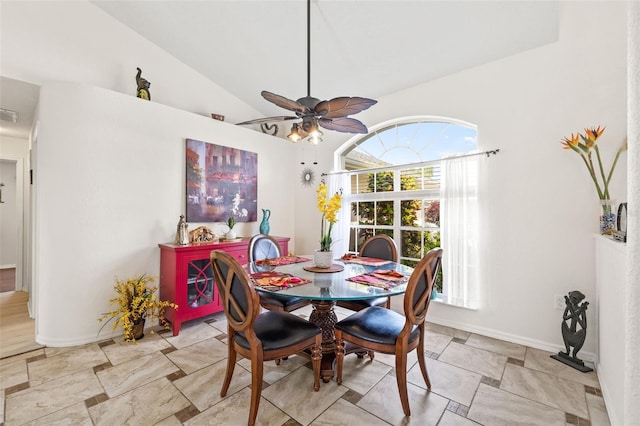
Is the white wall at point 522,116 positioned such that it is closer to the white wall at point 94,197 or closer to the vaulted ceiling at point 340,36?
the white wall at point 94,197

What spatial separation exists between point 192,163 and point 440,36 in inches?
119

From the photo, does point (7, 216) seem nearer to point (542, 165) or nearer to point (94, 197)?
point (94, 197)

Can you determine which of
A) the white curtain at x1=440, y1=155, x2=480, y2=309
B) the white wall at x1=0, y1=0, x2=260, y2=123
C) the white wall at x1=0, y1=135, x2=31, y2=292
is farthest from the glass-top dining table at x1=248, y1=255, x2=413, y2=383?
the white wall at x1=0, y1=135, x2=31, y2=292

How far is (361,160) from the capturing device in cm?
395

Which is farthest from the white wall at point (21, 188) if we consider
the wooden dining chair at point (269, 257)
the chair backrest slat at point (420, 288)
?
the chair backrest slat at point (420, 288)

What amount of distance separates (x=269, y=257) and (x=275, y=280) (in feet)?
3.44

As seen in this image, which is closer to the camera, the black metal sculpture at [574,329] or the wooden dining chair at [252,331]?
the wooden dining chair at [252,331]

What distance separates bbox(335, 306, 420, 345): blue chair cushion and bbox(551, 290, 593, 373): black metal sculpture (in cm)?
143

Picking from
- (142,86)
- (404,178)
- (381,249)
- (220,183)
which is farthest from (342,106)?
(142,86)

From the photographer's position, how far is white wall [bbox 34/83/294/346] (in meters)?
2.50

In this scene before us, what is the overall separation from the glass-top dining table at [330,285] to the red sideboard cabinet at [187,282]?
84 centimetres

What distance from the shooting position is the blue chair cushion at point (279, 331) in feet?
5.43

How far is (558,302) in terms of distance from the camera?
95.7 inches

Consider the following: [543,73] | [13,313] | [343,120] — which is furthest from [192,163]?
[543,73]
